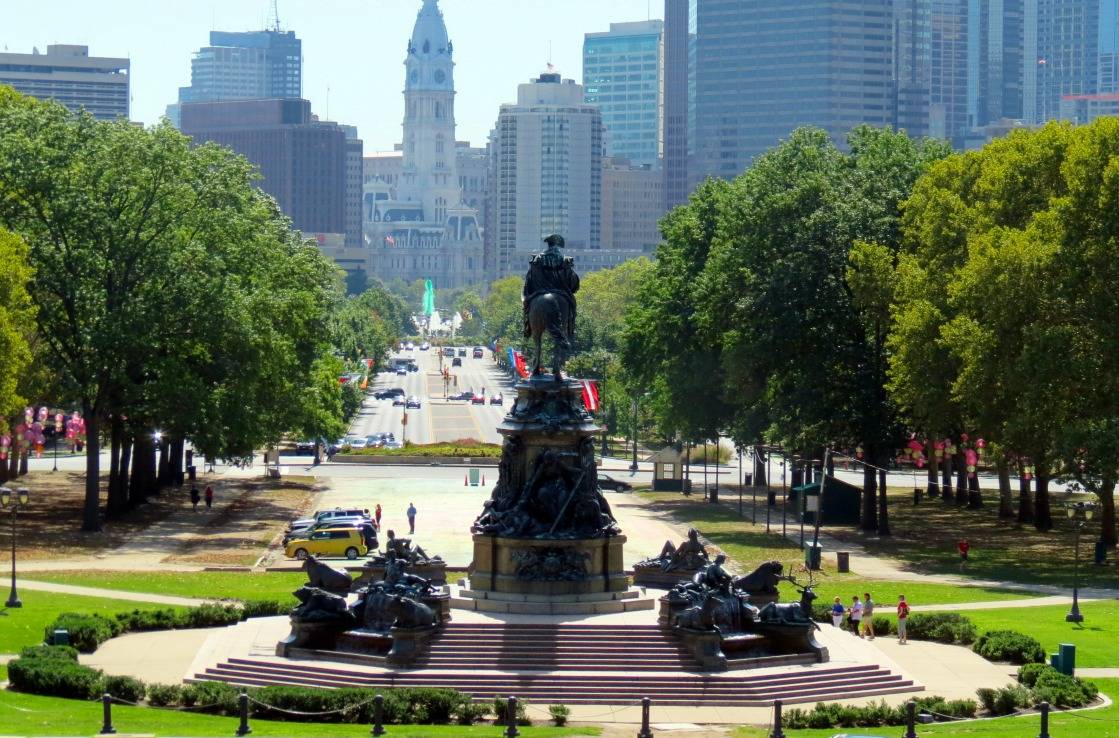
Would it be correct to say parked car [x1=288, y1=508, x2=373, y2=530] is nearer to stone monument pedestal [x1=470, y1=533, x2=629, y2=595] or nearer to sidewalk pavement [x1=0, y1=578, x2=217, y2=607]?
sidewalk pavement [x1=0, y1=578, x2=217, y2=607]

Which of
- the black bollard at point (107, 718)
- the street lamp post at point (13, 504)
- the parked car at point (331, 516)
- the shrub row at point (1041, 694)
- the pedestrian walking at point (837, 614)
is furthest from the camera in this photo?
the parked car at point (331, 516)

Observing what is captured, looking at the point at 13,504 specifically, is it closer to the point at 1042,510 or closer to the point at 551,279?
the point at 551,279

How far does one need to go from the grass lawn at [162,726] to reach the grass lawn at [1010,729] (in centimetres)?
416

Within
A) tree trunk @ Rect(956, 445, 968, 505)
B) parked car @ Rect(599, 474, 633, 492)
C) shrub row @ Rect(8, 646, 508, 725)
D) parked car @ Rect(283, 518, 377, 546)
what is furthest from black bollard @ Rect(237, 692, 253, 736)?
parked car @ Rect(599, 474, 633, 492)

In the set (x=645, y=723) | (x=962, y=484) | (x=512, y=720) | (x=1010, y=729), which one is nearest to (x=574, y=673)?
(x=645, y=723)

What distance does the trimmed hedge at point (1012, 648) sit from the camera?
46.6m

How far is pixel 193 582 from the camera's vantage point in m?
61.0

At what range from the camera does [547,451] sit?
158 feet

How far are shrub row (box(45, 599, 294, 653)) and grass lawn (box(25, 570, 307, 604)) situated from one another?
310cm

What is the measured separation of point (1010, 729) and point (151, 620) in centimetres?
2259

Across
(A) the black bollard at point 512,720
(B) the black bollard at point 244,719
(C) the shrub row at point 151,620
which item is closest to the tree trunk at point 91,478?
(C) the shrub row at point 151,620

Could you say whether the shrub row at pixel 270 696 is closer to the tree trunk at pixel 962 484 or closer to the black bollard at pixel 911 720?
the black bollard at pixel 911 720

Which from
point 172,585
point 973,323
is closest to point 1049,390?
point 973,323

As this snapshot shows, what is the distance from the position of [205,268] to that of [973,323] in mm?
29311
